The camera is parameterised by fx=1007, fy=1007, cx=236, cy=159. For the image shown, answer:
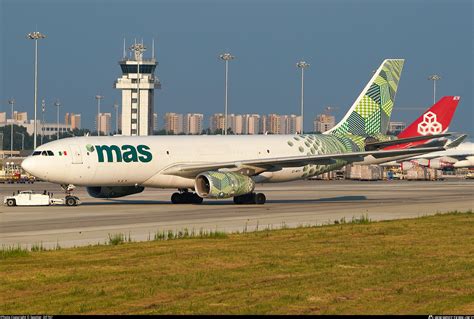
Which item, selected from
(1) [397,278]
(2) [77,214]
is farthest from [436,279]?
(2) [77,214]

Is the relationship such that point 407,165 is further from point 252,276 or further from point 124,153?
point 252,276

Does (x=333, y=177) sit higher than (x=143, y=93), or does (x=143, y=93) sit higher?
(x=143, y=93)

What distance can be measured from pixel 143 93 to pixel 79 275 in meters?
152

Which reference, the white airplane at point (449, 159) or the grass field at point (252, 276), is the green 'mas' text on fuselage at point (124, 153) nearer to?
the grass field at point (252, 276)

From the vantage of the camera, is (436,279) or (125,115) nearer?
(436,279)

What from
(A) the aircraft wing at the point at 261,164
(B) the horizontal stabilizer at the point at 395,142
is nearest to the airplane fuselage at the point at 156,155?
(A) the aircraft wing at the point at 261,164

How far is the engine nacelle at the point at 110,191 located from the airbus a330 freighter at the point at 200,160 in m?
0.05

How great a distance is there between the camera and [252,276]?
851 inches

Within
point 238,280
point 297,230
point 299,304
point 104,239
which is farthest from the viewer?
point 297,230

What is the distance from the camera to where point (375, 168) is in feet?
361

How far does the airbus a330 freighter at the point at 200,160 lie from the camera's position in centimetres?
4934

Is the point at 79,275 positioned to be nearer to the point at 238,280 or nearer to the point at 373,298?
the point at 238,280

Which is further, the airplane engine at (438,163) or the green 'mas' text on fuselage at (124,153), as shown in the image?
the airplane engine at (438,163)

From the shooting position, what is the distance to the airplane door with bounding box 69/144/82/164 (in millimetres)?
49125
